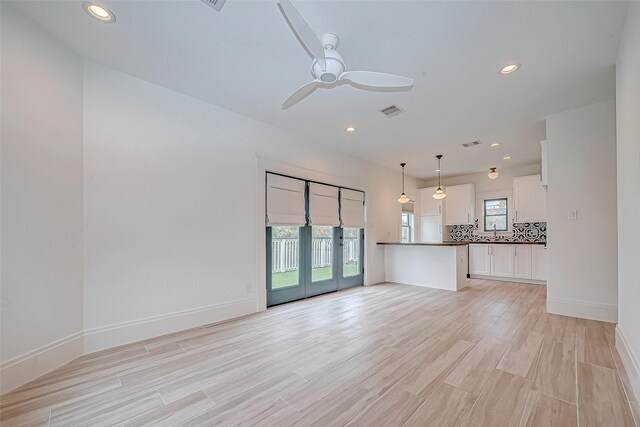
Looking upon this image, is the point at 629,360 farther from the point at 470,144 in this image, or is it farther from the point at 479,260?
the point at 479,260

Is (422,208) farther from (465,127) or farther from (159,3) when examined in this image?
(159,3)

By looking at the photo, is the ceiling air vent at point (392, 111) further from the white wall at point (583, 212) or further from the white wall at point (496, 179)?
the white wall at point (496, 179)

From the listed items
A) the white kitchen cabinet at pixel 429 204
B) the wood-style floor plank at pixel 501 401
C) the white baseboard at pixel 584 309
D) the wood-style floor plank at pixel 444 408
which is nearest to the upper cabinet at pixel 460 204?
the white kitchen cabinet at pixel 429 204

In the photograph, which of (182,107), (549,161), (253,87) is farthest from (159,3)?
(549,161)

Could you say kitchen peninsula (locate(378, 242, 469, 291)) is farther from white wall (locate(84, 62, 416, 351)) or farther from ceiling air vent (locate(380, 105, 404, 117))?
white wall (locate(84, 62, 416, 351))

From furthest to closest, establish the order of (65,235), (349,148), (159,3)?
(349,148) → (65,235) → (159,3)

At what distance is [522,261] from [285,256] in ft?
17.3

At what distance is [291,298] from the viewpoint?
4410 millimetres

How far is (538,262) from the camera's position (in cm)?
582

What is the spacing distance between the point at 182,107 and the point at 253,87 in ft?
2.99

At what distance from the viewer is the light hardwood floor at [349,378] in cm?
169

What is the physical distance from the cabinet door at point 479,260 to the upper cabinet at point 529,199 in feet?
3.35

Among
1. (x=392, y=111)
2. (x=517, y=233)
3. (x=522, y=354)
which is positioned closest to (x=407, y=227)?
(x=517, y=233)

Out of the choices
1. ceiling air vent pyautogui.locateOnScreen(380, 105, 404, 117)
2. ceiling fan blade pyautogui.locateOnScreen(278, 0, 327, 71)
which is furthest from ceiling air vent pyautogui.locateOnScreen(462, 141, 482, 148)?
ceiling fan blade pyautogui.locateOnScreen(278, 0, 327, 71)
